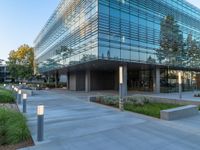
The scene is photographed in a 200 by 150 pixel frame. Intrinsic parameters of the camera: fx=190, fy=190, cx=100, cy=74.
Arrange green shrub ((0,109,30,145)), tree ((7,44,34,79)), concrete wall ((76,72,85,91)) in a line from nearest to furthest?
1. green shrub ((0,109,30,145))
2. concrete wall ((76,72,85,91))
3. tree ((7,44,34,79))

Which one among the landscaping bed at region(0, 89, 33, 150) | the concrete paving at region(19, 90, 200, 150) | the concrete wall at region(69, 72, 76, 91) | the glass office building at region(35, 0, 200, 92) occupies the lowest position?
the concrete paving at region(19, 90, 200, 150)

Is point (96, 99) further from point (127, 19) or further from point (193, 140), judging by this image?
point (127, 19)

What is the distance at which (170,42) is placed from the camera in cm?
3062

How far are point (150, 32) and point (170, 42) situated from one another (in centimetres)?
511

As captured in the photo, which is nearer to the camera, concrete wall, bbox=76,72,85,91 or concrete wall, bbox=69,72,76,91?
concrete wall, bbox=76,72,85,91

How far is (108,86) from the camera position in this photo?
40.4 metres

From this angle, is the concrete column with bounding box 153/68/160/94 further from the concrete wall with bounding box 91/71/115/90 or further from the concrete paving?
the concrete paving

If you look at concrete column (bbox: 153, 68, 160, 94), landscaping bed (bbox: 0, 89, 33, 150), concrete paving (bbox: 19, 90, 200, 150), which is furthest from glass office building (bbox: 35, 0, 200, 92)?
Answer: landscaping bed (bbox: 0, 89, 33, 150)

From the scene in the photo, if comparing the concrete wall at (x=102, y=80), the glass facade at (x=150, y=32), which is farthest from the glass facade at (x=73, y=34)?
the concrete wall at (x=102, y=80)

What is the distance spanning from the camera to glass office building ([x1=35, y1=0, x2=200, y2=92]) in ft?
74.6

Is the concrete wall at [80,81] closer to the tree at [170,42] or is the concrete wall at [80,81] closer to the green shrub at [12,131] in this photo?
the tree at [170,42]

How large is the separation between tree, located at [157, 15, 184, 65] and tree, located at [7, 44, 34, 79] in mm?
49869

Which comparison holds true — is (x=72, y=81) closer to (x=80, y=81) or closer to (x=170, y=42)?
(x=80, y=81)

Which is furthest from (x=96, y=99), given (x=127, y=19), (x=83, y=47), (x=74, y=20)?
(x=74, y=20)
